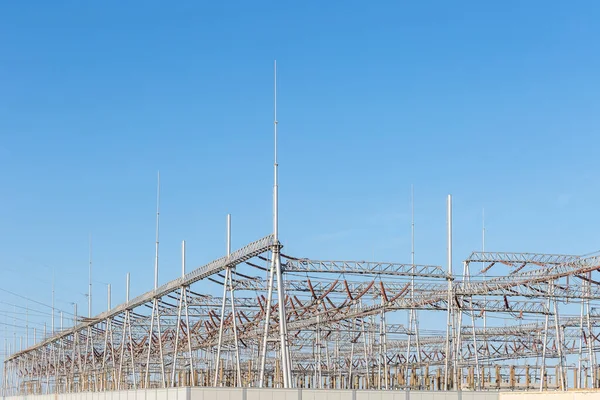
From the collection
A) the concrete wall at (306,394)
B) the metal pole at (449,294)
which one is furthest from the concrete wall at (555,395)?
the metal pole at (449,294)

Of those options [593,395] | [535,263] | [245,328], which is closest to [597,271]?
[535,263]

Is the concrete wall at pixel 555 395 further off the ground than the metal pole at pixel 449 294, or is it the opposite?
the metal pole at pixel 449 294

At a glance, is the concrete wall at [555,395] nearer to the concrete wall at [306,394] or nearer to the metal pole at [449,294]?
the concrete wall at [306,394]

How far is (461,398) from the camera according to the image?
129 feet

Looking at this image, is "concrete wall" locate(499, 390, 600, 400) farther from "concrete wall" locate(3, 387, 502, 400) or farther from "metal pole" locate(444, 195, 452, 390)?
"metal pole" locate(444, 195, 452, 390)

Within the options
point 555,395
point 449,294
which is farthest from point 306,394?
point 449,294

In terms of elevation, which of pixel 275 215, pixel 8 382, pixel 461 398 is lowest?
pixel 8 382

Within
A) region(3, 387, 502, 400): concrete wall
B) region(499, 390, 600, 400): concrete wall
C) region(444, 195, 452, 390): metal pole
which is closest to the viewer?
region(499, 390, 600, 400): concrete wall

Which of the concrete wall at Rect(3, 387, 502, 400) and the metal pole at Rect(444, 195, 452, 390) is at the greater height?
the metal pole at Rect(444, 195, 452, 390)

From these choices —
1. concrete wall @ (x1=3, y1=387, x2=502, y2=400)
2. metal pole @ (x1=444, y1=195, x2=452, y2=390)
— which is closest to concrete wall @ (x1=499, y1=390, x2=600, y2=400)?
concrete wall @ (x1=3, y1=387, x2=502, y2=400)

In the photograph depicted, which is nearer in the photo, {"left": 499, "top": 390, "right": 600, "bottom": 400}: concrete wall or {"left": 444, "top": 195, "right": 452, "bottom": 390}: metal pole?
{"left": 499, "top": 390, "right": 600, "bottom": 400}: concrete wall

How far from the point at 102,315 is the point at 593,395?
5600cm

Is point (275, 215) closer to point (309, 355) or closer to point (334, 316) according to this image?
point (334, 316)

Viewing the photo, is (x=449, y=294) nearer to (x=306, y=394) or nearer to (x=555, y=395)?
Result: (x=555, y=395)
